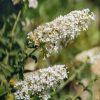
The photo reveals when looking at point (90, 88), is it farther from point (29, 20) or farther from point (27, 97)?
point (29, 20)

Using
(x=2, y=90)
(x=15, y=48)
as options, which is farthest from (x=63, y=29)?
(x=15, y=48)

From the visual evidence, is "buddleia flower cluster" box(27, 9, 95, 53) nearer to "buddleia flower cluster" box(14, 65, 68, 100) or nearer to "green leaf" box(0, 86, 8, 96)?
"buddleia flower cluster" box(14, 65, 68, 100)

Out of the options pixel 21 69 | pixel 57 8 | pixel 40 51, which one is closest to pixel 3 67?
pixel 21 69

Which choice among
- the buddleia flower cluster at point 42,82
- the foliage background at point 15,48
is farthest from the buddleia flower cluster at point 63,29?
the foliage background at point 15,48

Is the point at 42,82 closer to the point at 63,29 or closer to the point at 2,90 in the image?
the point at 63,29

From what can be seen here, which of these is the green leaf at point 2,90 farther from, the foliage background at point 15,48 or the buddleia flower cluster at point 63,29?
the buddleia flower cluster at point 63,29
